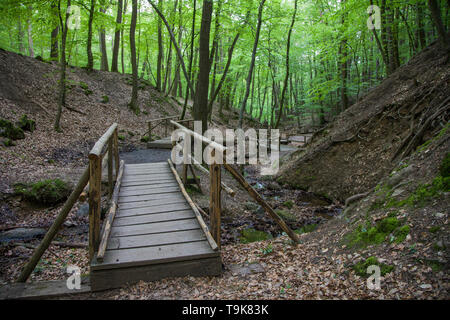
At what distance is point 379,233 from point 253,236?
321 centimetres

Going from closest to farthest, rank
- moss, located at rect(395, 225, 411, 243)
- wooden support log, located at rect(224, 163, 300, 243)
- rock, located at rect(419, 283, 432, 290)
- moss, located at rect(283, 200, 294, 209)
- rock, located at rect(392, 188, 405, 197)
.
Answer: rock, located at rect(419, 283, 432, 290) < moss, located at rect(395, 225, 411, 243) < wooden support log, located at rect(224, 163, 300, 243) < rock, located at rect(392, 188, 405, 197) < moss, located at rect(283, 200, 294, 209)

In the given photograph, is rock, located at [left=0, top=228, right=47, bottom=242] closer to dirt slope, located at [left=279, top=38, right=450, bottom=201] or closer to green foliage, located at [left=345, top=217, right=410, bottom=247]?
green foliage, located at [left=345, top=217, right=410, bottom=247]

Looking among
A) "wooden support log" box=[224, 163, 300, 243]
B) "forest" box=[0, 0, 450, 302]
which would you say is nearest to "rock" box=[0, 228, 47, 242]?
"forest" box=[0, 0, 450, 302]

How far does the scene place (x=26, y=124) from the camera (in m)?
10.8

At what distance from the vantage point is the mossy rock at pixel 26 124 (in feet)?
34.7

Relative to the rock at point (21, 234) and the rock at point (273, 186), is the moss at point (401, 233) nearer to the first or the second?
the rock at point (21, 234)

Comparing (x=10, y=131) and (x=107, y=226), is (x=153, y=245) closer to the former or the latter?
(x=107, y=226)

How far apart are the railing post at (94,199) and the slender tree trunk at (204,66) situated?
6.17 metres

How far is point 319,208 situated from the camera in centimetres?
869

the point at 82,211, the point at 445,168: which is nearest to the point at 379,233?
the point at 445,168

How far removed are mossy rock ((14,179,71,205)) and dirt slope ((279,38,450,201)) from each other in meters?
7.78

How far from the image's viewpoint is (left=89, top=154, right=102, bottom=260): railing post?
141 inches

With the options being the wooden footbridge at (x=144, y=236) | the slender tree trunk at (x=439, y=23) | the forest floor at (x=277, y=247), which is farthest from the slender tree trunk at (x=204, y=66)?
the slender tree trunk at (x=439, y=23)
